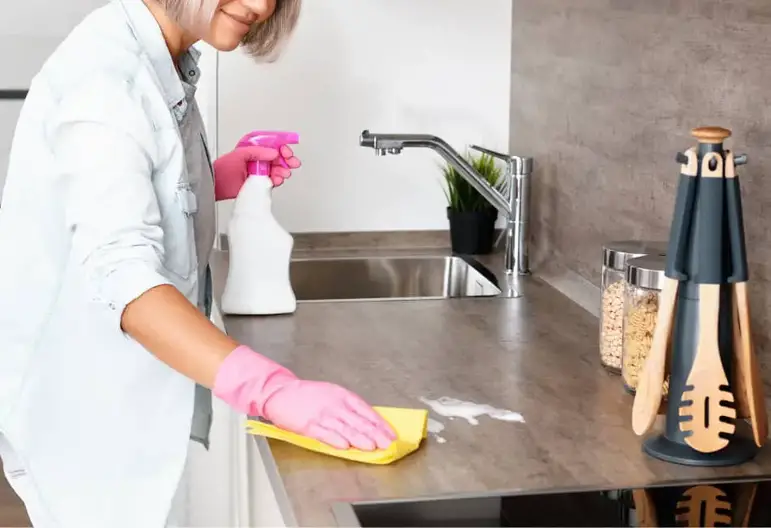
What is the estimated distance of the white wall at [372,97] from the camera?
2.43 m

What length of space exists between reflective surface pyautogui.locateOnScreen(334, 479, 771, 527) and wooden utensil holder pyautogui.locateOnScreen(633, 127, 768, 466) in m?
0.07

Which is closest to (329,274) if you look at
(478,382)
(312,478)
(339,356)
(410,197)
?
(410,197)

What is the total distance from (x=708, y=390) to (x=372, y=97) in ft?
4.58

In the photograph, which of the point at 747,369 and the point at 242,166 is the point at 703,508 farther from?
the point at 242,166

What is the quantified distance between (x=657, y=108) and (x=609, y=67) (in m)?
0.21

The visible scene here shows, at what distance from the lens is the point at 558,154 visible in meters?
2.19

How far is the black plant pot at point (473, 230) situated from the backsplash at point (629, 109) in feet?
0.33

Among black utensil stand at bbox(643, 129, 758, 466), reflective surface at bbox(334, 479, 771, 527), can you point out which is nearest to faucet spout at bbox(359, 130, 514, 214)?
black utensil stand at bbox(643, 129, 758, 466)

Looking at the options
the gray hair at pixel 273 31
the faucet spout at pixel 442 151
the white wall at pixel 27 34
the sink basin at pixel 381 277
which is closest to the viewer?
the gray hair at pixel 273 31

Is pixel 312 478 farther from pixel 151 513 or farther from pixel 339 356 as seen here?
pixel 339 356

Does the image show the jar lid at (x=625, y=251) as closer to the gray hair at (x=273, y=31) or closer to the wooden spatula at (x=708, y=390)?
the wooden spatula at (x=708, y=390)

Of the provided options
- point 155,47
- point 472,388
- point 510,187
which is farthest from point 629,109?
point 155,47

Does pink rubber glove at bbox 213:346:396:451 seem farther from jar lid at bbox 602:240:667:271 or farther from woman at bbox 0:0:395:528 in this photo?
jar lid at bbox 602:240:667:271

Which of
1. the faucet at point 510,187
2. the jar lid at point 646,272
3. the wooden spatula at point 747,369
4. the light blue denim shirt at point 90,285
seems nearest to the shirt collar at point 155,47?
the light blue denim shirt at point 90,285
